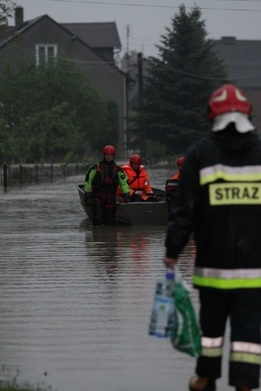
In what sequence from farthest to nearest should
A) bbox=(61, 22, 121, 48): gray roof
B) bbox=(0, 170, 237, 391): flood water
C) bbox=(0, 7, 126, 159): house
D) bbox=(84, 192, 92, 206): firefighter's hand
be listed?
bbox=(61, 22, 121, 48): gray roof < bbox=(0, 7, 126, 159): house < bbox=(84, 192, 92, 206): firefighter's hand < bbox=(0, 170, 237, 391): flood water

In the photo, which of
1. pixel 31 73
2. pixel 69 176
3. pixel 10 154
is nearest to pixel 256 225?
pixel 10 154

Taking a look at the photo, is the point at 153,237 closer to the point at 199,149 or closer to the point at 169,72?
the point at 199,149

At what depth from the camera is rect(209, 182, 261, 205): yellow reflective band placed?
23.8 ft

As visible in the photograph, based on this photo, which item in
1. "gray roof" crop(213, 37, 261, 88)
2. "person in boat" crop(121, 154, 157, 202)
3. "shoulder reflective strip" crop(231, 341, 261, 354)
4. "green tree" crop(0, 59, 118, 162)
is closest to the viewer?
"shoulder reflective strip" crop(231, 341, 261, 354)

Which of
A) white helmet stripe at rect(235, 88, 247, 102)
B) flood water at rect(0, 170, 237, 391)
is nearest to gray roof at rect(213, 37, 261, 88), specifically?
flood water at rect(0, 170, 237, 391)

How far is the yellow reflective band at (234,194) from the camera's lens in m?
7.25

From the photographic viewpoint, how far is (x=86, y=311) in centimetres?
1135

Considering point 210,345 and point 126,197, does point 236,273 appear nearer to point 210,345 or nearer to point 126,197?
point 210,345

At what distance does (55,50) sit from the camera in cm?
8656

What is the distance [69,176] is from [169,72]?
23.3 meters

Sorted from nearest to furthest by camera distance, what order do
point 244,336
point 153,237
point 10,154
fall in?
1. point 244,336
2. point 153,237
3. point 10,154

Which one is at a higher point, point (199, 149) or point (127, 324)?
point (199, 149)

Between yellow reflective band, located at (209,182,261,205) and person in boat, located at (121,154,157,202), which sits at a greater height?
yellow reflective band, located at (209,182,261,205)

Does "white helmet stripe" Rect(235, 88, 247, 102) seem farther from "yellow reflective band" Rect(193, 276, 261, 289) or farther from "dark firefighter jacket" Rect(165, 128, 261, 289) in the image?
"yellow reflective band" Rect(193, 276, 261, 289)
